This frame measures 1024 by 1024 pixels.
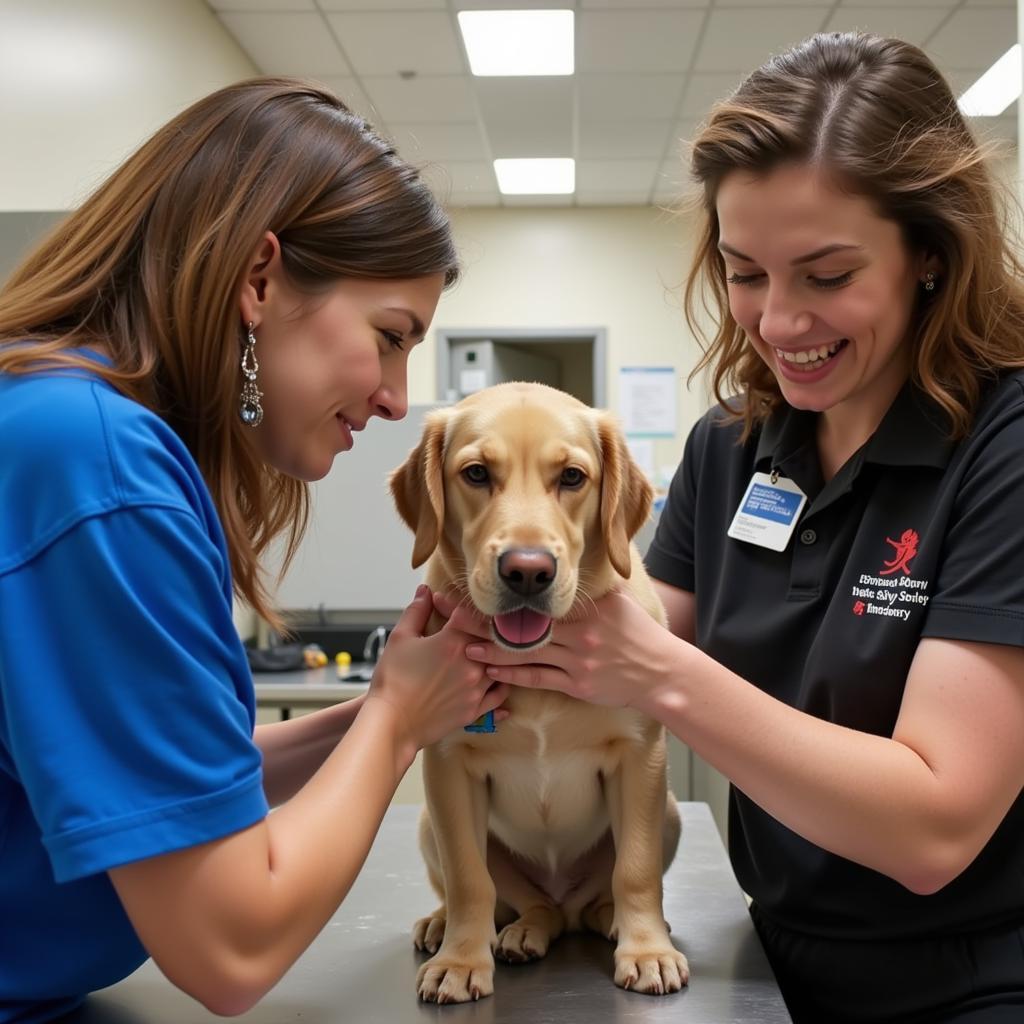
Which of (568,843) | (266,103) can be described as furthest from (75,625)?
(568,843)

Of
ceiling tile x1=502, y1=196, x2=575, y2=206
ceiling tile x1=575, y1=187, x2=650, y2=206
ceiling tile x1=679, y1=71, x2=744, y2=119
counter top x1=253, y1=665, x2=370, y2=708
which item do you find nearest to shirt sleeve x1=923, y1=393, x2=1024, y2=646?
counter top x1=253, y1=665, x2=370, y2=708

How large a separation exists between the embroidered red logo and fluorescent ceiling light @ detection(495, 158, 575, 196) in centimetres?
553

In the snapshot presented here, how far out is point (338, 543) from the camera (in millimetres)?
4152

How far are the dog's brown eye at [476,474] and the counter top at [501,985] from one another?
597 mm

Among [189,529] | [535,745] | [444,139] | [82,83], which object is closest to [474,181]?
[444,139]

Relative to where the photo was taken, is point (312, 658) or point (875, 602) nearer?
point (875, 602)

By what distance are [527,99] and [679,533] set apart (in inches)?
171

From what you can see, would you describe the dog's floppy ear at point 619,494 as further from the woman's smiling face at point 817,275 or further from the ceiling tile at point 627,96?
the ceiling tile at point 627,96

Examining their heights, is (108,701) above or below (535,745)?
above

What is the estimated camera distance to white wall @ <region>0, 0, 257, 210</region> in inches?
115

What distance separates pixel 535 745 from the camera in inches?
51.9

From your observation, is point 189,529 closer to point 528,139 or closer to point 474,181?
point 528,139

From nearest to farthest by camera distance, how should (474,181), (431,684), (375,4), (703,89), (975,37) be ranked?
(431,684), (375,4), (975,37), (703,89), (474,181)

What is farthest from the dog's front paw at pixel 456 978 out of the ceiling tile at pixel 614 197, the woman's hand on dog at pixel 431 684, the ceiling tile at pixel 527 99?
the ceiling tile at pixel 614 197
